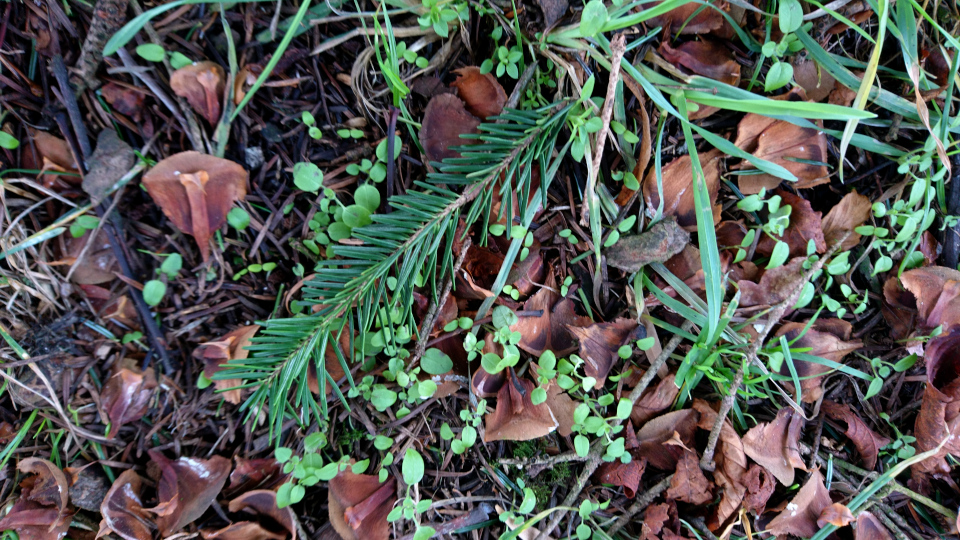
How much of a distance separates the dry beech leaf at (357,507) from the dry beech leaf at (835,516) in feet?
3.93

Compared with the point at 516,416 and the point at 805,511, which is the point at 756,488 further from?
the point at 516,416

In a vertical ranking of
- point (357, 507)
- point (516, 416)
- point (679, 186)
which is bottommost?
point (357, 507)

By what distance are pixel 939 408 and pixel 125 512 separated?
2.27m

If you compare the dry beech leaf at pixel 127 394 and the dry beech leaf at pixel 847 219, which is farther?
the dry beech leaf at pixel 847 219

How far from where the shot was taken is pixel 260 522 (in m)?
1.29

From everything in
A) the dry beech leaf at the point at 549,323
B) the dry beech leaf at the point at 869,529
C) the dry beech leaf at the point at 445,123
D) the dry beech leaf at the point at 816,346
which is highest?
the dry beech leaf at the point at 445,123

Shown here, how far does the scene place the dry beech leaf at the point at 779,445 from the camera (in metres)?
1.33

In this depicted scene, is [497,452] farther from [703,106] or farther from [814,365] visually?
[703,106]

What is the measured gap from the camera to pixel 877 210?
1.36 metres

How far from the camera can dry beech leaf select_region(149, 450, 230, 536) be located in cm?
125

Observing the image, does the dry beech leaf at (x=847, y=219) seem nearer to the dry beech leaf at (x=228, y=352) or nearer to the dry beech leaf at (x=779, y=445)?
the dry beech leaf at (x=779, y=445)

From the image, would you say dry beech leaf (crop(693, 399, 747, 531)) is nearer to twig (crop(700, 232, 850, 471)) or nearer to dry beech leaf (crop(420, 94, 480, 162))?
twig (crop(700, 232, 850, 471))

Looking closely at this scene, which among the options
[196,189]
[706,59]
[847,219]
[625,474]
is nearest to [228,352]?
[196,189]

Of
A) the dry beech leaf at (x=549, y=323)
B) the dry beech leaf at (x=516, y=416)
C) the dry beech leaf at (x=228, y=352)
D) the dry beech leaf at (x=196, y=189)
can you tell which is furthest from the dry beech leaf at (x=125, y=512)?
the dry beech leaf at (x=549, y=323)
